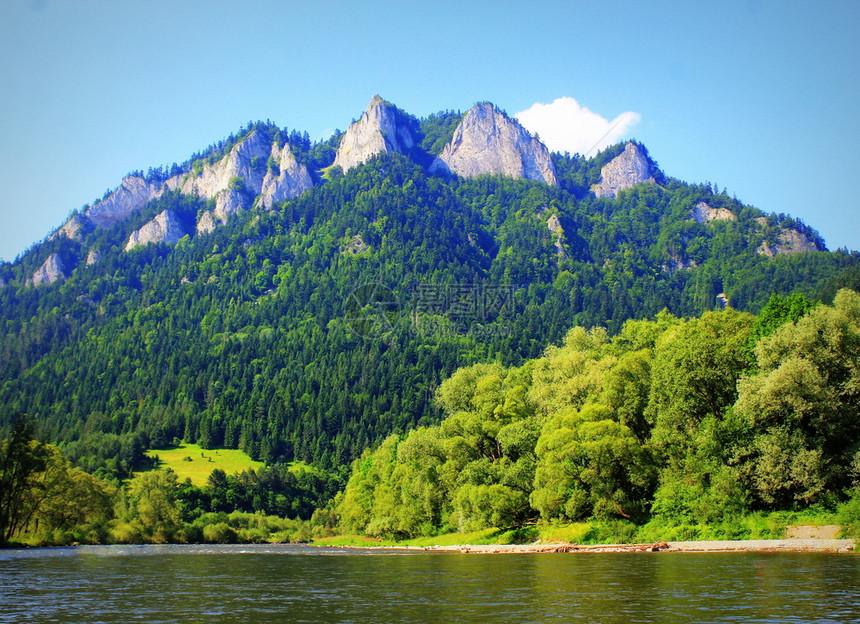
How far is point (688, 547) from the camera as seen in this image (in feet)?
179

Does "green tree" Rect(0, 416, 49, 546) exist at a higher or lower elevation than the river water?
higher

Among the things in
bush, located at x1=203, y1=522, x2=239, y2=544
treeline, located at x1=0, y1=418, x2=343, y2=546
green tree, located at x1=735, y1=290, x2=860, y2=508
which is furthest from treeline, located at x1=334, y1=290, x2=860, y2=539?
bush, located at x1=203, y1=522, x2=239, y2=544

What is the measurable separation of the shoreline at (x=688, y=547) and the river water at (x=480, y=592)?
2.80 meters

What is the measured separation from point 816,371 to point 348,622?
41994 mm

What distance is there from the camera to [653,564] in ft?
148

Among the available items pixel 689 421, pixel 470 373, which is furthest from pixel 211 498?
pixel 689 421

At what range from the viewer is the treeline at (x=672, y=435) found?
54.2m

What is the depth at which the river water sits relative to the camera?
27953 millimetres

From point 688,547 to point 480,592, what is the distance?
2579cm

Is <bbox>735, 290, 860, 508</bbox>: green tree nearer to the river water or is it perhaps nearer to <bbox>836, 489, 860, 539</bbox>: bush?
<bbox>836, 489, 860, 539</bbox>: bush

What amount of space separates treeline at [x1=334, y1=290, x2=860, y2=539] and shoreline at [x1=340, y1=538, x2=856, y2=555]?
328 cm

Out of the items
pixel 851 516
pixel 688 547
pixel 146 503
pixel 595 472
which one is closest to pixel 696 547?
pixel 688 547

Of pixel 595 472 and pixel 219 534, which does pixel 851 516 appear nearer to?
pixel 595 472

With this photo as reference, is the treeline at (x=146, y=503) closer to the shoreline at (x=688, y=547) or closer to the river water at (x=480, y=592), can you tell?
the river water at (x=480, y=592)
